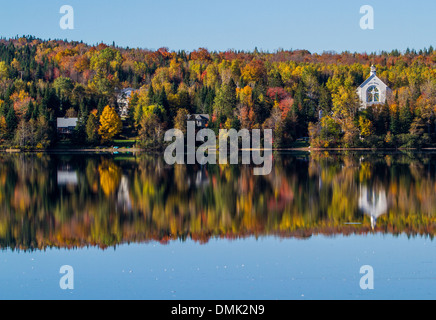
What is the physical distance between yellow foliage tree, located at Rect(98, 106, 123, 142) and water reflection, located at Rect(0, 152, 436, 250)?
128 ft

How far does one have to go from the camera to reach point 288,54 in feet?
550

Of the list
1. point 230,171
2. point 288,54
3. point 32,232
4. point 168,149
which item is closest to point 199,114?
point 168,149

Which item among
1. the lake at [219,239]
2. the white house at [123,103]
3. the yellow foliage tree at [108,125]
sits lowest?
the lake at [219,239]

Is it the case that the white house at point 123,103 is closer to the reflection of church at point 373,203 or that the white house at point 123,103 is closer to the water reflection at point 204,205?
the water reflection at point 204,205

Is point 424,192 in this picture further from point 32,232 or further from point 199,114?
point 199,114

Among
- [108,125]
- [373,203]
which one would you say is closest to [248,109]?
[108,125]

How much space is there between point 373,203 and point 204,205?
705 centimetres

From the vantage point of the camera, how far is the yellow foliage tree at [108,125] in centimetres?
7881

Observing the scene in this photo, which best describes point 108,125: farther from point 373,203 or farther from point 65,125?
point 373,203

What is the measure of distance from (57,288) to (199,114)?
73.6 metres

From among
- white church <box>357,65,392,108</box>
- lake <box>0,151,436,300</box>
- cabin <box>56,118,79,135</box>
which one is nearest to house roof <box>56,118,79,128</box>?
cabin <box>56,118,79,135</box>

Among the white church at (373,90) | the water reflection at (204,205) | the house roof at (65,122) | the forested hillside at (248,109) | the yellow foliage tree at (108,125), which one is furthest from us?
the white church at (373,90)

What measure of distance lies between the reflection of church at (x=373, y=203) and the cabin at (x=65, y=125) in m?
56.7

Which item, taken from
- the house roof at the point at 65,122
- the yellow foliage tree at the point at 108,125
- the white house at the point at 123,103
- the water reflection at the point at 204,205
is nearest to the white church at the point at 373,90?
the white house at the point at 123,103
